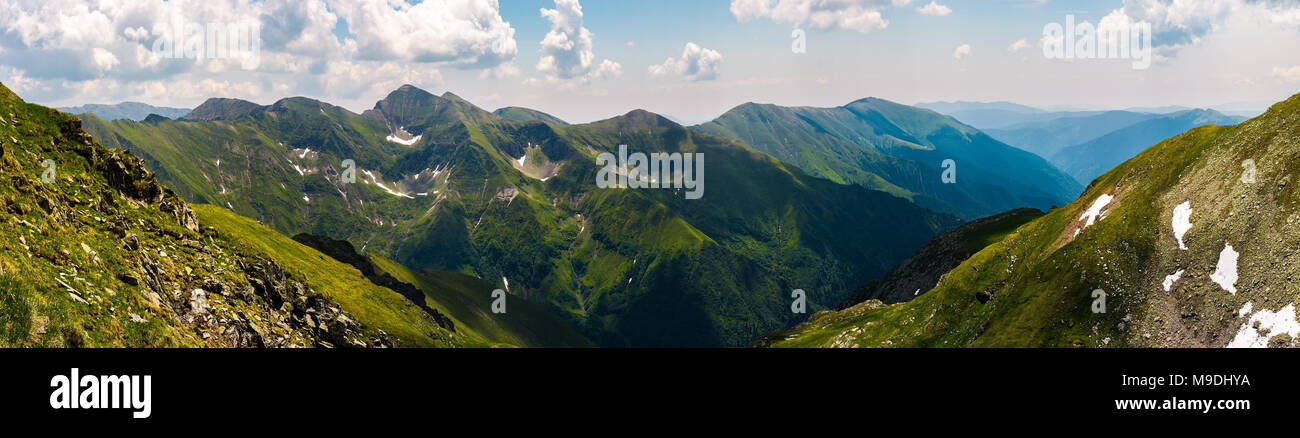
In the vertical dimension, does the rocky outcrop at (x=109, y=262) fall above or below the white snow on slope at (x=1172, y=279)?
above

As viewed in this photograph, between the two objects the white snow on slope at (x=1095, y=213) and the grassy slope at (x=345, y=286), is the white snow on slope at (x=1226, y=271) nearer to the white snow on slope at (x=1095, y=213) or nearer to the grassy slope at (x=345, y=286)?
the white snow on slope at (x=1095, y=213)

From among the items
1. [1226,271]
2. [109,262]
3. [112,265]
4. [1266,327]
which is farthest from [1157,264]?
[109,262]

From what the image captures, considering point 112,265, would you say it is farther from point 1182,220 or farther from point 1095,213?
point 1095,213

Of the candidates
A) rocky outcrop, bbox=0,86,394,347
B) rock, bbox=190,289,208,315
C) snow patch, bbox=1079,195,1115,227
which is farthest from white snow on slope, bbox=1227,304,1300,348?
rock, bbox=190,289,208,315

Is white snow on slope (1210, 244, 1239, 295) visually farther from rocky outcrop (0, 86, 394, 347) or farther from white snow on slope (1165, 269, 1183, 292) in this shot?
rocky outcrop (0, 86, 394, 347)

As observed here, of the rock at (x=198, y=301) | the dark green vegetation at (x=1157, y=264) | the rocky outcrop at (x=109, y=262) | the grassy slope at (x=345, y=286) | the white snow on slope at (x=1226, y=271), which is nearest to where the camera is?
the rocky outcrop at (x=109, y=262)

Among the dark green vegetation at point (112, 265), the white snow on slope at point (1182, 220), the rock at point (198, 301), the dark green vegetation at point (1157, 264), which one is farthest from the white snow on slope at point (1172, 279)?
the rock at point (198, 301)
